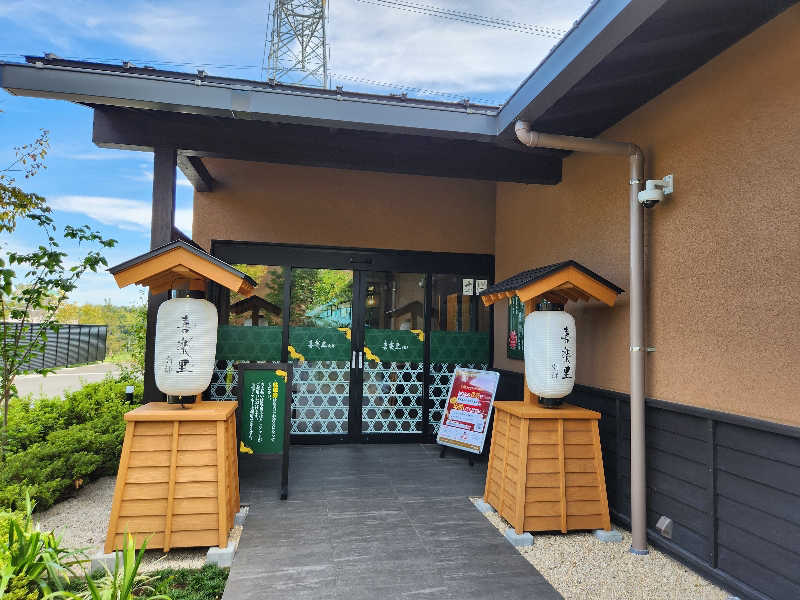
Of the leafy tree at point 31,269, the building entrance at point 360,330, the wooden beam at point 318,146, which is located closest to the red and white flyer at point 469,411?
the building entrance at point 360,330

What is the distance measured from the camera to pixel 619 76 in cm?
303

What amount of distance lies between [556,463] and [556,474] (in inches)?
2.9

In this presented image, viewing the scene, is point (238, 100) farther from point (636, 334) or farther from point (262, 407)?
point (636, 334)

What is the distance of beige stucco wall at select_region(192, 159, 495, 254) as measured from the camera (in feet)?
18.8

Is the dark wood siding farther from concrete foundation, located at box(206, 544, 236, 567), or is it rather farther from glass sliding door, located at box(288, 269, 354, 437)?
glass sliding door, located at box(288, 269, 354, 437)

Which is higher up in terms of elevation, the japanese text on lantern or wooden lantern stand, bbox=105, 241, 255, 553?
the japanese text on lantern

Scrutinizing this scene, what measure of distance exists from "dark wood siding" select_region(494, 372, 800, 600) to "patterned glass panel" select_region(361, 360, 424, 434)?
2.86 metres

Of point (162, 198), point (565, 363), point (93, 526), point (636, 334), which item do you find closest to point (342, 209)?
point (162, 198)

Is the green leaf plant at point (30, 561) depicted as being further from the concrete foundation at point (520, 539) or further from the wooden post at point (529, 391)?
the wooden post at point (529, 391)

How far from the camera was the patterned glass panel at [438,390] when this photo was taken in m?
6.04

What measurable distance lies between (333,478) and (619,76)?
3.88 metres

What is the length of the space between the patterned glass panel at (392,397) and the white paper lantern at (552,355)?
8.19 feet

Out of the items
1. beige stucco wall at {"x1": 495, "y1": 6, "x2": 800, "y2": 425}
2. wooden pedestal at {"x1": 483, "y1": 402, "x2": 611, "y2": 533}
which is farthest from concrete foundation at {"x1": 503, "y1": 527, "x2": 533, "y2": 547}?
beige stucco wall at {"x1": 495, "y1": 6, "x2": 800, "y2": 425}

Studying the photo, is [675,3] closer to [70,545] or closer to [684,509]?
[684,509]
